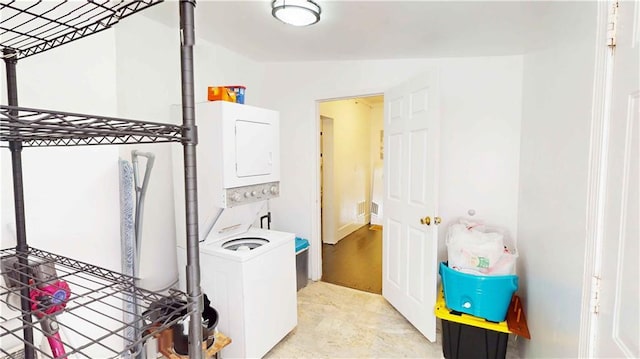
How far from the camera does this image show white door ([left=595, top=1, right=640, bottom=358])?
0.94 metres

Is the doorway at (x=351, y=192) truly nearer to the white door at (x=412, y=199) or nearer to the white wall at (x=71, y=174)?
the white door at (x=412, y=199)

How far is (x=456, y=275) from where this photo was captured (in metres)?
2.17

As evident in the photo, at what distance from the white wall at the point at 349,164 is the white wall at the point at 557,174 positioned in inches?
Result: 113

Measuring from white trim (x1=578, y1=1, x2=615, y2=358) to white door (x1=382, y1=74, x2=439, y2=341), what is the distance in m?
1.08

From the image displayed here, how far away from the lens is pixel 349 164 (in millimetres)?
A: 5543

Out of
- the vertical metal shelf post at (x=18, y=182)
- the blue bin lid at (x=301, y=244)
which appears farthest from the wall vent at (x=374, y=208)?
the vertical metal shelf post at (x=18, y=182)

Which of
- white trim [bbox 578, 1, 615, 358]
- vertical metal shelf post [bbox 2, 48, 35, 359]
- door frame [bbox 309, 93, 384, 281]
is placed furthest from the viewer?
door frame [bbox 309, 93, 384, 281]

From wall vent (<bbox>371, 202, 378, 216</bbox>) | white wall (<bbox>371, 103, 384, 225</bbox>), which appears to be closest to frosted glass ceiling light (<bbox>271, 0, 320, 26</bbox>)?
white wall (<bbox>371, 103, 384, 225</bbox>)

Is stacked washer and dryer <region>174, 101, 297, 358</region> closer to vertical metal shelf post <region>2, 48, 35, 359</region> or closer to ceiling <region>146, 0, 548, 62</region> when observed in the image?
ceiling <region>146, 0, 548, 62</region>

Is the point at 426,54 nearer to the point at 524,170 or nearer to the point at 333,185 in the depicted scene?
the point at 524,170

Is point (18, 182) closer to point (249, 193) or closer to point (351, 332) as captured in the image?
point (249, 193)

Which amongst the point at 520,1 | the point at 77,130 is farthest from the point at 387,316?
the point at 77,130

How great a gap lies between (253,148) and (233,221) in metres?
0.60

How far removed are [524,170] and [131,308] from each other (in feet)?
9.15
